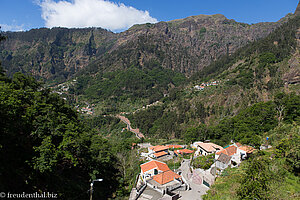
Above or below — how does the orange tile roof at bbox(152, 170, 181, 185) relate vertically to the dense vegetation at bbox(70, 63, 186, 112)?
below

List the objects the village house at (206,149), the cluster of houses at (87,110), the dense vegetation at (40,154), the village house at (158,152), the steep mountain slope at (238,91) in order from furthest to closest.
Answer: the cluster of houses at (87,110), the steep mountain slope at (238,91), the village house at (158,152), the village house at (206,149), the dense vegetation at (40,154)

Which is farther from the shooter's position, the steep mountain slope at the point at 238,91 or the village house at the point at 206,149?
the steep mountain slope at the point at 238,91

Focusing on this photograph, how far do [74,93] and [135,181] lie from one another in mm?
154456

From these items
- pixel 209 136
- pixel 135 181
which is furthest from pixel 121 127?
pixel 135 181

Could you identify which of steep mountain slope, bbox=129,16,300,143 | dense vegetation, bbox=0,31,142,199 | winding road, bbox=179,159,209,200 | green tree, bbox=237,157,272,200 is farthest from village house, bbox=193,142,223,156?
steep mountain slope, bbox=129,16,300,143

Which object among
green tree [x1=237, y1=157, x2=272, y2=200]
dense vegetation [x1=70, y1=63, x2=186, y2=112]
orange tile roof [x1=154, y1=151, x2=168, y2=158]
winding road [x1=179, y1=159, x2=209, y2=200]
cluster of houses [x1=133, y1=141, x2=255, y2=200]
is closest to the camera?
green tree [x1=237, y1=157, x2=272, y2=200]

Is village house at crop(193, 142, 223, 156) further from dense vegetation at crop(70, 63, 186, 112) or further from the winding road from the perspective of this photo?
dense vegetation at crop(70, 63, 186, 112)

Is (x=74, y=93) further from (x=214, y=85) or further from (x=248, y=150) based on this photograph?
(x=248, y=150)

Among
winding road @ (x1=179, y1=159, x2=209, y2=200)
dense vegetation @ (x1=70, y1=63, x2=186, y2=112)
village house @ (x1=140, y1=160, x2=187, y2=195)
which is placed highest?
dense vegetation @ (x1=70, y1=63, x2=186, y2=112)

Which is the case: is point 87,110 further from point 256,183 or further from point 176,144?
point 256,183

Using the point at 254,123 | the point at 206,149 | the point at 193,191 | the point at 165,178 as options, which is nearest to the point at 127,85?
the point at 206,149

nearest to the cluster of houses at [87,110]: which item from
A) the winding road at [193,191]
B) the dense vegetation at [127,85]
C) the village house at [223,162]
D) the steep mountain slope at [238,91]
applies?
the dense vegetation at [127,85]

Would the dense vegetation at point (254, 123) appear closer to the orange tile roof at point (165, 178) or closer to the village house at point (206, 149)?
the village house at point (206, 149)

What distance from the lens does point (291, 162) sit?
18844mm
